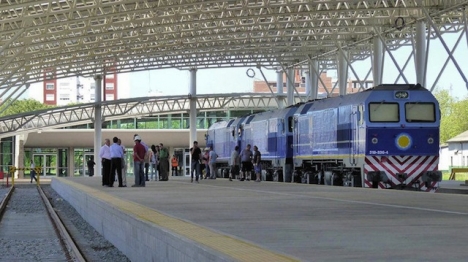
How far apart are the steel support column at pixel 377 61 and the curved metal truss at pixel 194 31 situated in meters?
0.88

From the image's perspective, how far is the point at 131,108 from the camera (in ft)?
252

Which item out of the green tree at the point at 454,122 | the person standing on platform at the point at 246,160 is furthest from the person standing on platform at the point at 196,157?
the green tree at the point at 454,122

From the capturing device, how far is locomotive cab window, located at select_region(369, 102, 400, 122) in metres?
30.6

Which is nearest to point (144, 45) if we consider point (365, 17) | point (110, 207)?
point (365, 17)

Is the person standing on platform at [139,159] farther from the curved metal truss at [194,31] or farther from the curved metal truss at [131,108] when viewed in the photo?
the curved metal truss at [131,108]

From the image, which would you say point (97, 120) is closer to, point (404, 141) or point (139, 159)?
point (139, 159)

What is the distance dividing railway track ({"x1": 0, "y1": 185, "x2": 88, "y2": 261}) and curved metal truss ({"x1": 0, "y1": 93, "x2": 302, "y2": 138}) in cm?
4696

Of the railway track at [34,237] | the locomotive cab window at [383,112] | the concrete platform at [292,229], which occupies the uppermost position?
the locomotive cab window at [383,112]

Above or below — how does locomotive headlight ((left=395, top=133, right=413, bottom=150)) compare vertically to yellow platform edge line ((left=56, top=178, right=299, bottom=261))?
above

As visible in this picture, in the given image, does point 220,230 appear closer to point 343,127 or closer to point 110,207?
point 110,207

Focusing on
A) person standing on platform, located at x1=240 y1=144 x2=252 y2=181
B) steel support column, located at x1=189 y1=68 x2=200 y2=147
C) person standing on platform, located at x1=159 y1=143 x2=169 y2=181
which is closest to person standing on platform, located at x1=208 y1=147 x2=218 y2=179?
person standing on platform, located at x1=159 y1=143 x2=169 y2=181

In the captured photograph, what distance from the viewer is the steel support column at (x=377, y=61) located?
165 ft

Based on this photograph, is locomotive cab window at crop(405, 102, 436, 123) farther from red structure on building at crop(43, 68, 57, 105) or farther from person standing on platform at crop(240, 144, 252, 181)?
red structure on building at crop(43, 68, 57, 105)

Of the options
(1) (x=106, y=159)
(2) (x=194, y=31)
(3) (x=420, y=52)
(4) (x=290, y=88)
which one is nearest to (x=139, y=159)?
(1) (x=106, y=159)
